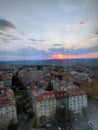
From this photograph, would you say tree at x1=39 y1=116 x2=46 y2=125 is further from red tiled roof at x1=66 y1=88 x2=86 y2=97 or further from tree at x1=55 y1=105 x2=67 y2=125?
red tiled roof at x1=66 y1=88 x2=86 y2=97

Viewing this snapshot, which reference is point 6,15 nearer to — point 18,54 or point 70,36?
point 18,54

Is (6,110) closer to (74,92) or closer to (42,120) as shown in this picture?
(42,120)

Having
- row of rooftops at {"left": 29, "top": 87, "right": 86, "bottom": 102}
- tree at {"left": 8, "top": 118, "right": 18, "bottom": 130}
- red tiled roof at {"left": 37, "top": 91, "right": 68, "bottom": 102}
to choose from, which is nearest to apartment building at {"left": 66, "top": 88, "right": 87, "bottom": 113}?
row of rooftops at {"left": 29, "top": 87, "right": 86, "bottom": 102}

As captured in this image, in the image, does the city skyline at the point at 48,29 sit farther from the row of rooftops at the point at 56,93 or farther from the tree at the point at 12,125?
the tree at the point at 12,125

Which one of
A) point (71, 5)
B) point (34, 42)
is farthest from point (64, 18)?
point (34, 42)

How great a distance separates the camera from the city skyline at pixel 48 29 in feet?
5.20

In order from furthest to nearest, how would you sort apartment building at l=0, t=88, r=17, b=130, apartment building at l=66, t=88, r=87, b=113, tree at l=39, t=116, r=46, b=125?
apartment building at l=66, t=88, r=87, b=113 → tree at l=39, t=116, r=46, b=125 → apartment building at l=0, t=88, r=17, b=130

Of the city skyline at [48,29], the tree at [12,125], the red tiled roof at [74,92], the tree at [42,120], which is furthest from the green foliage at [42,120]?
the city skyline at [48,29]

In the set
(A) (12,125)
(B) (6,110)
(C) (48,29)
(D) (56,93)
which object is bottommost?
(A) (12,125)

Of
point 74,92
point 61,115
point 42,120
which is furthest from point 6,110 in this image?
point 74,92

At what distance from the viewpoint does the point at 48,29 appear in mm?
1719

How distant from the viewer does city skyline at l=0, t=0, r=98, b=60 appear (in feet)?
5.20

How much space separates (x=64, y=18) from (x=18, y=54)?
2.09 ft

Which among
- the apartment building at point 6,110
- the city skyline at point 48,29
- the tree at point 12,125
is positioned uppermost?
the city skyline at point 48,29
